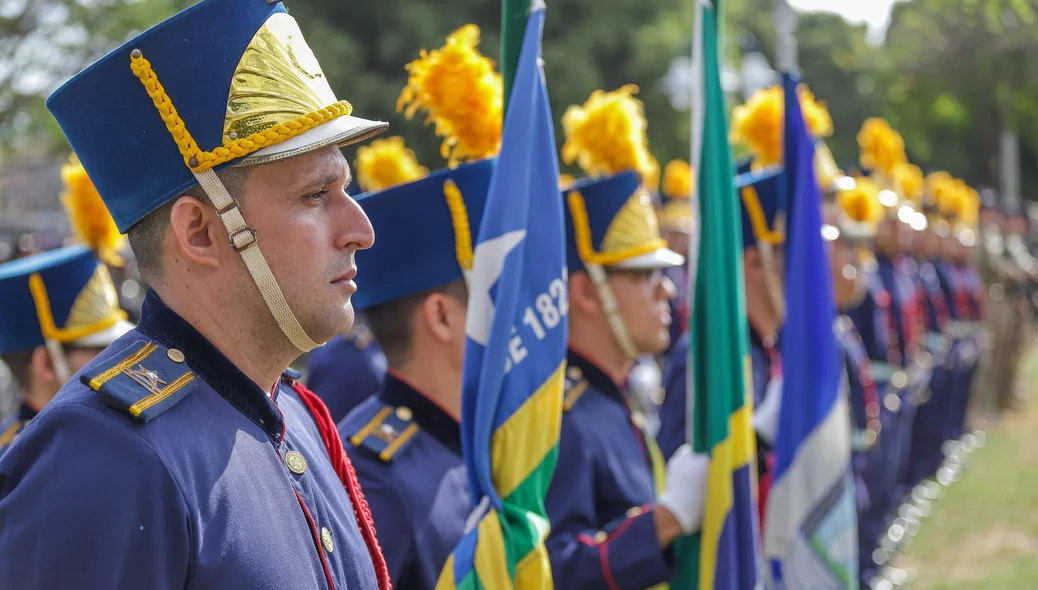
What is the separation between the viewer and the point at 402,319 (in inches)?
129

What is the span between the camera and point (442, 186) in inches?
125

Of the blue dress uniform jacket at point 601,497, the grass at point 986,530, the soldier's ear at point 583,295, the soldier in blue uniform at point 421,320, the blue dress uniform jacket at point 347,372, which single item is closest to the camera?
the soldier in blue uniform at point 421,320

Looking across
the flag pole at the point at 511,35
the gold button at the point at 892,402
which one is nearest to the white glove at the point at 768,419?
the flag pole at the point at 511,35

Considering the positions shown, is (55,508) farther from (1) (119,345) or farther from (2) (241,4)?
(2) (241,4)

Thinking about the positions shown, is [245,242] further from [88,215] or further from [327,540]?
[88,215]

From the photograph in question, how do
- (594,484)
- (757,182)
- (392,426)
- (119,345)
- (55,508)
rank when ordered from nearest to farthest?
(55,508)
(119,345)
(392,426)
(594,484)
(757,182)

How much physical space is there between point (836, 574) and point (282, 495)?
2970 mm

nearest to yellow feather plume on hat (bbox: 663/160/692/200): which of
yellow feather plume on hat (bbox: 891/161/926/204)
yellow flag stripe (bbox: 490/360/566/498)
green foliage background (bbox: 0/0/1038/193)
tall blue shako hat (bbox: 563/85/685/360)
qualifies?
yellow feather plume on hat (bbox: 891/161/926/204)

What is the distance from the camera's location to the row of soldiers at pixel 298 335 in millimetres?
1695

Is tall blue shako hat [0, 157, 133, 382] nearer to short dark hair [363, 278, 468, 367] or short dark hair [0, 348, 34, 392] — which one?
short dark hair [0, 348, 34, 392]

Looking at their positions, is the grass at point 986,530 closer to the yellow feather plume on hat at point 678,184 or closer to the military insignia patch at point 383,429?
the yellow feather plume on hat at point 678,184

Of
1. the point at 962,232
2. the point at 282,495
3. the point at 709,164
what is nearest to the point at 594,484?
the point at 709,164

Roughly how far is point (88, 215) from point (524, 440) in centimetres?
253

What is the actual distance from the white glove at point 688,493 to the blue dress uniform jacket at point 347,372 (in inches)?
106
